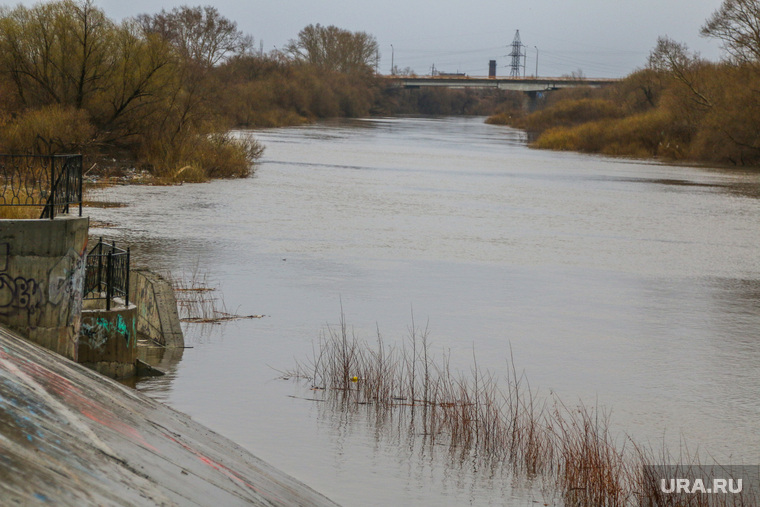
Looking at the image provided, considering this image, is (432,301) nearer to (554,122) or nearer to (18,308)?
(18,308)

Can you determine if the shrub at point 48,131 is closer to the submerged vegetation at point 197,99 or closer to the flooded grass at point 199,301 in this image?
the submerged vegetation at point 197,99

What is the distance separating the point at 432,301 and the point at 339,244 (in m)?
6.12

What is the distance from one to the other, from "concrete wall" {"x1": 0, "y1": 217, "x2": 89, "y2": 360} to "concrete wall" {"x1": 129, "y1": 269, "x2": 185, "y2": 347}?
252 cm

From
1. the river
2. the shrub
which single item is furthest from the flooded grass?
the shrub

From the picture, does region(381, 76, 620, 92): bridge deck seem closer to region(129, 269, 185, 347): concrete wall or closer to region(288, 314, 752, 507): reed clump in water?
region(129, 269, 185, 347): concrete wall

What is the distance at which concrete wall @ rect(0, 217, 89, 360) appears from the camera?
9.50 m

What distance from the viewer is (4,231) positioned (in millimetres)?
9445

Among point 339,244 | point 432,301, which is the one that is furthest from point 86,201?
point 432,301

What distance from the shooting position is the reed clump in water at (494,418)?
8477mm

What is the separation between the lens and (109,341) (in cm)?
1083

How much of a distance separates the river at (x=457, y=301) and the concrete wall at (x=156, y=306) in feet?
1.36

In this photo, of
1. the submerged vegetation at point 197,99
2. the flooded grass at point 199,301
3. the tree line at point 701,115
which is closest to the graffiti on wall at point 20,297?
the flooded grass at point 199,301

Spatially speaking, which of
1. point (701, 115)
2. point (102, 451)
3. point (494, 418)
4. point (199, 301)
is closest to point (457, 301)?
point (199, 301)

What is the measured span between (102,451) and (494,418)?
4262 mm
